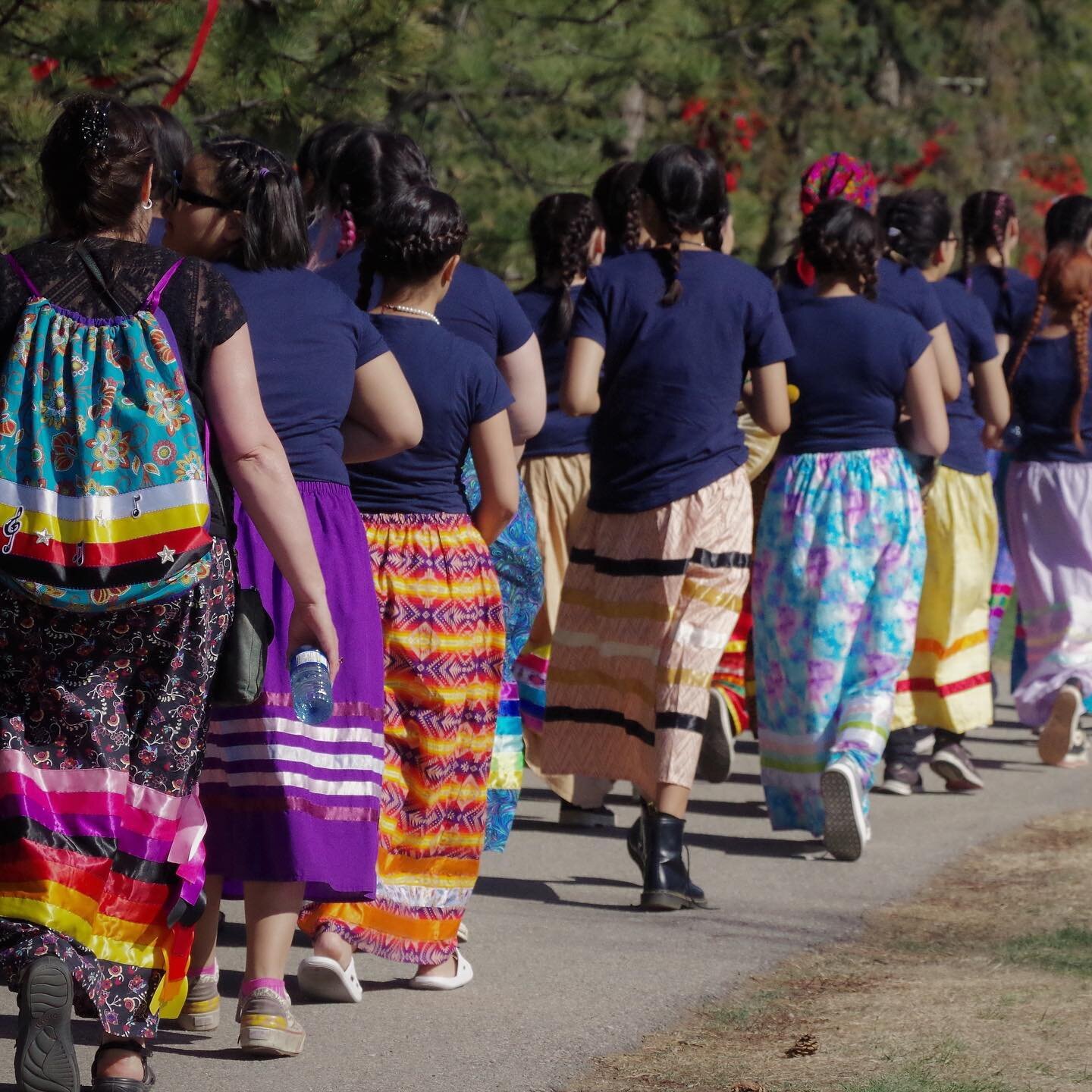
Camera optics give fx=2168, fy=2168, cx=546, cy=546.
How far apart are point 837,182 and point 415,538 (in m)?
3.04

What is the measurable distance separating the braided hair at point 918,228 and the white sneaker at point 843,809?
2163 mm

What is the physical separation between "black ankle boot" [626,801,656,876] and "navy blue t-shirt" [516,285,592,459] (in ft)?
5.09

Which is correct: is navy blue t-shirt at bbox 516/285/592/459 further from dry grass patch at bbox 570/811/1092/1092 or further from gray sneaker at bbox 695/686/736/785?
dry grass patch at bbox 570/811/1092/1092

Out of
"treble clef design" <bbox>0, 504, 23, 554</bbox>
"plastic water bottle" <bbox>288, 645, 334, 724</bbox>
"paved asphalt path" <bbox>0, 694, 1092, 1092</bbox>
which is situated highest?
"treble clef design" <bbox>0, 504, 23, 554</bbox>

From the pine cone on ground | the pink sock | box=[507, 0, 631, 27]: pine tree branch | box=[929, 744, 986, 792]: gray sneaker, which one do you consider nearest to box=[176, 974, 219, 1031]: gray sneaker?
the pink sock

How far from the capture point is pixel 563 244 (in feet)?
22.7

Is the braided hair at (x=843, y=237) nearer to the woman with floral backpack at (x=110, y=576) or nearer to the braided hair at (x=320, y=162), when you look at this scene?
the braided hair at (x=320, y=162)

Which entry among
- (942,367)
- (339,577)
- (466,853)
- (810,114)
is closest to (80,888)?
(339,577)

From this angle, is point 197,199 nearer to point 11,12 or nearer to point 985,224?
point 11,12

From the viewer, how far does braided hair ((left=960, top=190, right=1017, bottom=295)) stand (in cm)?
817

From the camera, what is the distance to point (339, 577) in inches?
171

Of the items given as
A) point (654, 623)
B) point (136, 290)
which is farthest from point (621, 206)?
point (136, 290)

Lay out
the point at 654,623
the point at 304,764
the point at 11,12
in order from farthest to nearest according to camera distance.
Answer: the point at 11,12 < the point at 654,623 < the point at 304,764

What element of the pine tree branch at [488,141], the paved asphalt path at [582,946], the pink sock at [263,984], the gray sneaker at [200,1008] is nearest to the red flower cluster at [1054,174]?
the pine tree branch at [488,141]
